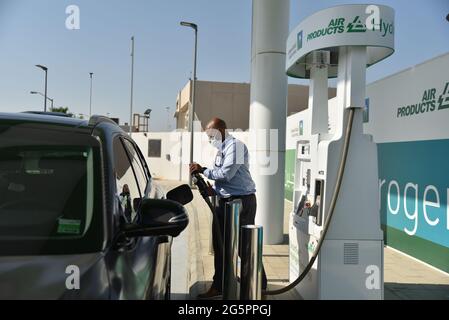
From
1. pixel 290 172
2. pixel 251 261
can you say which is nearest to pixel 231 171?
pixel 251 261

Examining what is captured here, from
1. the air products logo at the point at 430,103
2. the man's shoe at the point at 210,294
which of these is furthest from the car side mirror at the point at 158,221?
the air products logo at the point at 430,103

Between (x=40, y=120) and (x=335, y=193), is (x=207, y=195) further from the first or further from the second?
(x=40, y=120)

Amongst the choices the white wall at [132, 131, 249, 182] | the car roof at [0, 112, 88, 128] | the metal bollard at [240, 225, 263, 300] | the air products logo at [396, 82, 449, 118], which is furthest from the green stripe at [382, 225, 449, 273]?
the white wall at [132, 131, 249, 182]

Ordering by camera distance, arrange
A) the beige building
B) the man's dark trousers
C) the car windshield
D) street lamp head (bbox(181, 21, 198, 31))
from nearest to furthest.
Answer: the car windshield, the man's dark trousers, street lamp head (bbox(181, 21, 198, 31)), the beige building

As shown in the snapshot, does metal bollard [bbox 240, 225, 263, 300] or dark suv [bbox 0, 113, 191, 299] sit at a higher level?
dark suv [bbox 0, 113, 191, 299]

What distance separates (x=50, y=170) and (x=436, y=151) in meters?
5.15

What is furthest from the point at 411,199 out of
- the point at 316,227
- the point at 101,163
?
the point at 101,163

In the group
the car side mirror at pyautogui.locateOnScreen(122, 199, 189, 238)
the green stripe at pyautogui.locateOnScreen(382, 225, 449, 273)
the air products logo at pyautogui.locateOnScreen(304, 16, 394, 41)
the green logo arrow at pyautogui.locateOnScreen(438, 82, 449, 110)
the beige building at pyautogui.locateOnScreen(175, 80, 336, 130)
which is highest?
the beige building at pyautogui.locateOnScreen(175, 80, 336, 130)

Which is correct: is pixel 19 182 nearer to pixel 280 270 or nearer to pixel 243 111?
pixel 280 270

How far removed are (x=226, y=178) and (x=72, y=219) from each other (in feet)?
8.89

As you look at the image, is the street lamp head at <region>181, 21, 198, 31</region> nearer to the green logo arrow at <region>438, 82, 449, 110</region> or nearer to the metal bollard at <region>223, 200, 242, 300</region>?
the green logo arrow at <region>438, 82, 449, 110</region>

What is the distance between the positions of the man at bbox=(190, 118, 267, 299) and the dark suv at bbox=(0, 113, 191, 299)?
2.03 meters

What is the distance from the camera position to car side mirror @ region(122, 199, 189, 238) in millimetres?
2096

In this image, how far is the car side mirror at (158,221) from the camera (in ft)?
6.88
